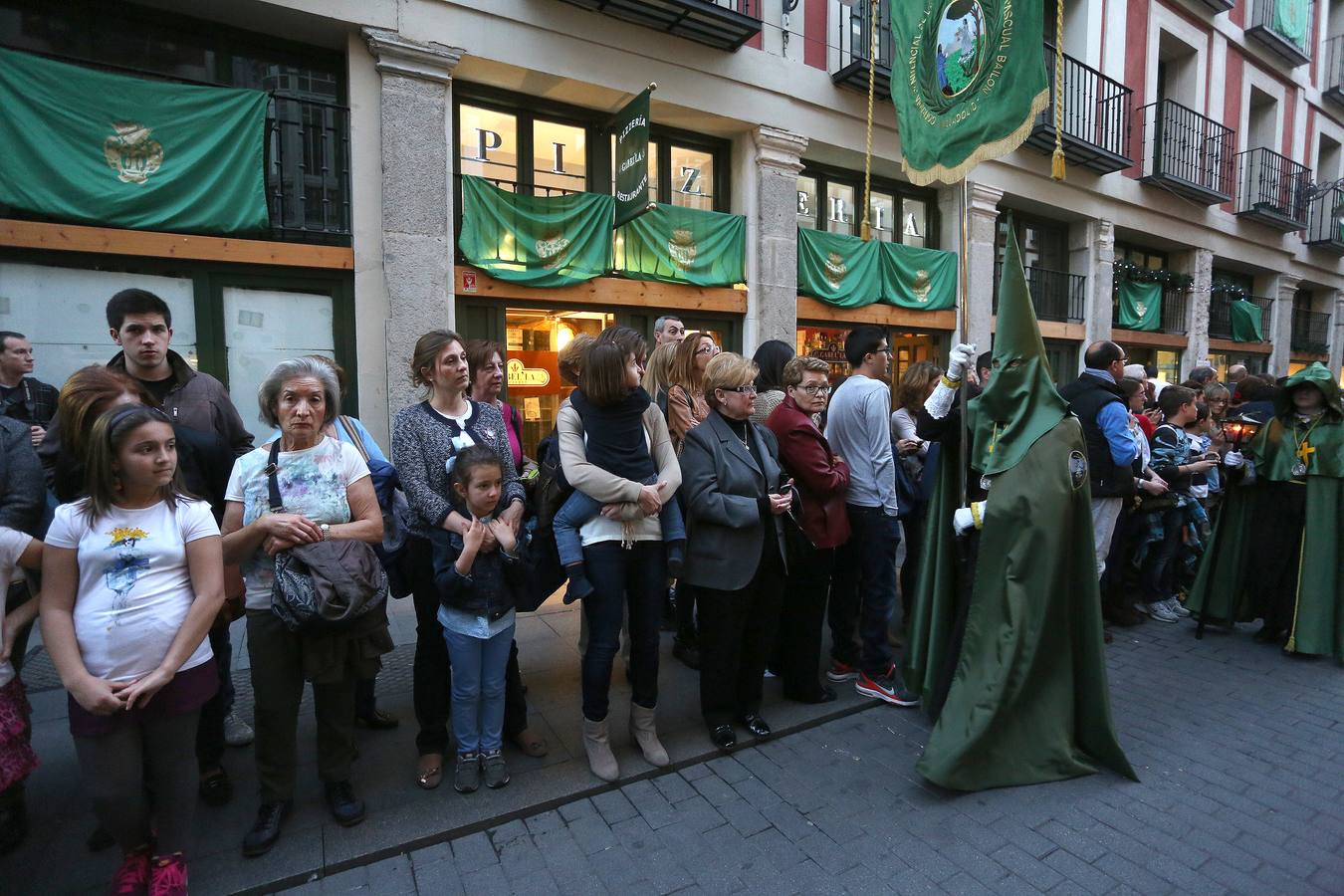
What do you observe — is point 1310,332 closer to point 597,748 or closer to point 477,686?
point 597,748

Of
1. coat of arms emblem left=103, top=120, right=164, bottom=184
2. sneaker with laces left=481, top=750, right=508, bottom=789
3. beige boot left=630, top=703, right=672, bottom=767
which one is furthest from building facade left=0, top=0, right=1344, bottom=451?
sneaker with laces left=481, top=750, right=508, bottom=789

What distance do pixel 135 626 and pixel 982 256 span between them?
1226 centimetres

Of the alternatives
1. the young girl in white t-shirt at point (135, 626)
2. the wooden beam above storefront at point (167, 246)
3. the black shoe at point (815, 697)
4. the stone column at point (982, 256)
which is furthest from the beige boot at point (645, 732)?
the stone column at point (982, 256)

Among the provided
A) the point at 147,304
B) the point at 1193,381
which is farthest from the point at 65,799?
the point at 1193,381

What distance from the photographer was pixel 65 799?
3100mm

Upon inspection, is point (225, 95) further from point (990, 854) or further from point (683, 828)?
point (990, 854)

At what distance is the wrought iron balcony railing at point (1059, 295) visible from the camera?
13.6m

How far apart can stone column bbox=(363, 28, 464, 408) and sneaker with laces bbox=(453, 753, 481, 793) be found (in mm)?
4797

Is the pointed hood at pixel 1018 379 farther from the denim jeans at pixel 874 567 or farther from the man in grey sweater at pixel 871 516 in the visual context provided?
the denim jeans at pixel 874 567

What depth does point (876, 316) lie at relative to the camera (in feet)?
35.4

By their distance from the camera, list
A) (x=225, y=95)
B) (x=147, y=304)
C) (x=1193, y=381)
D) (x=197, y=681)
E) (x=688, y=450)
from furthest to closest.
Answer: (x=1193, y=381) → (x=225, y=95) → (x=688, y=450) → (x=147, y=304) → (x=197, y=681)

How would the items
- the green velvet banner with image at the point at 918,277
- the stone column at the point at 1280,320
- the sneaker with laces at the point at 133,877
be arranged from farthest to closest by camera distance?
1. the stone column at the point at 1280,320
2. the green velvet banner with image at the point at 918,277
3. the sneaker with laces at the point at 133,877

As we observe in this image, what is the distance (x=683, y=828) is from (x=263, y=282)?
6.50 metres

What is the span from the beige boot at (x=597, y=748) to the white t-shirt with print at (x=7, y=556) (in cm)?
227
